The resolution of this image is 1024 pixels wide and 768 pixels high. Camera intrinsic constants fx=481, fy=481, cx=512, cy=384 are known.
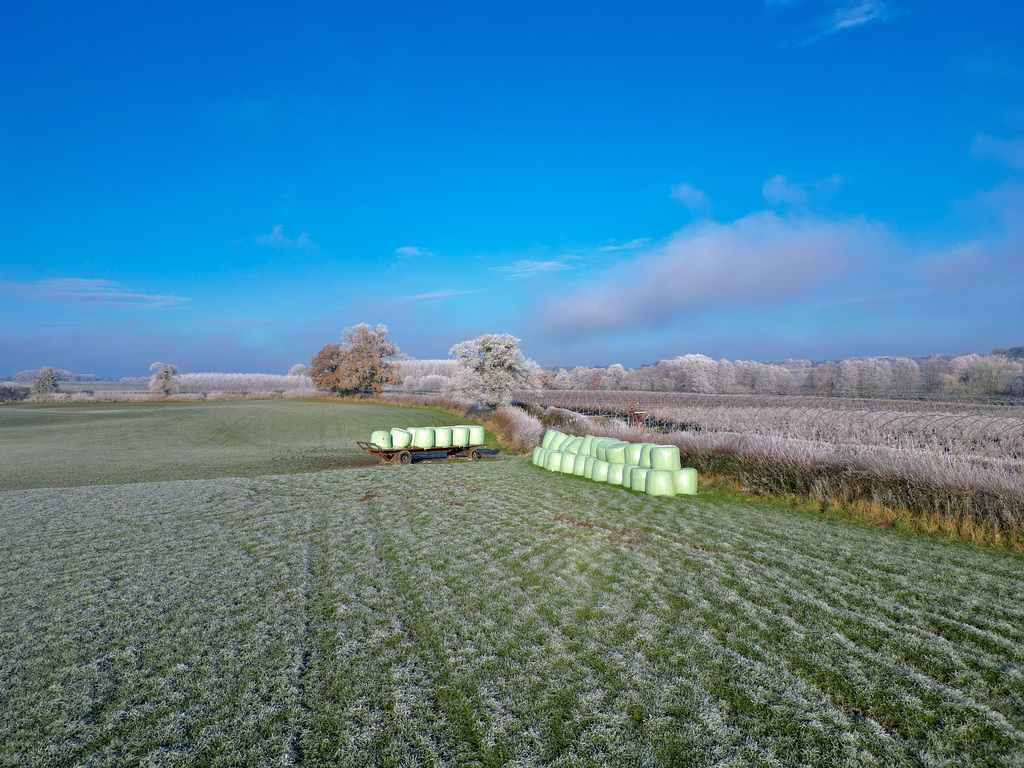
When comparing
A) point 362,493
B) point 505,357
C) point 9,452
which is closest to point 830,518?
point 362,493

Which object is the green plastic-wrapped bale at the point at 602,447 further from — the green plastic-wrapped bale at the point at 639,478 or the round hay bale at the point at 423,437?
the round hay bale at the point at 423,437

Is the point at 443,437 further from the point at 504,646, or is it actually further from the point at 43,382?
the point at 43,382

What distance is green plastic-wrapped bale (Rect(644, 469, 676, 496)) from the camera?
9.34 meters

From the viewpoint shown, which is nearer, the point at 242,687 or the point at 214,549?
the point at 242,687

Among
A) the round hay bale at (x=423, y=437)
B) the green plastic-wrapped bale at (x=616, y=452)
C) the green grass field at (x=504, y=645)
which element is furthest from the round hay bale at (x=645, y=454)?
the round hay bale at (x=423, y=437)

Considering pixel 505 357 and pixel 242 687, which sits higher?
pixel 505 357

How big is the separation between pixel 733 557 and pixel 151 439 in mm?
22211

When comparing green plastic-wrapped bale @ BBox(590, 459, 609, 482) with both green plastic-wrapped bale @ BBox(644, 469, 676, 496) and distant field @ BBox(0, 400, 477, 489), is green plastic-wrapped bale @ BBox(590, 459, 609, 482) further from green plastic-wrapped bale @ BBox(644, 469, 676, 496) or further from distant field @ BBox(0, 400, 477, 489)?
distant field @ BBox(0, 400, 477, 489)

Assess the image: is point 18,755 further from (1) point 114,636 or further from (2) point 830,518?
(2) point 830,518

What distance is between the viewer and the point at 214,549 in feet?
20.3

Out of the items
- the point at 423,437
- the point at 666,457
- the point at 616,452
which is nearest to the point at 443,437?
the point at 423,437

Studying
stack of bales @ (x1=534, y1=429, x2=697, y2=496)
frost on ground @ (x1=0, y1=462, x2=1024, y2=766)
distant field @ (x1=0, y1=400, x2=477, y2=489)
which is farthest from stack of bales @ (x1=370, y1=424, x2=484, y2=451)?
frost on ground @ (x1=0, y1=462, x2=1024, y2=766)

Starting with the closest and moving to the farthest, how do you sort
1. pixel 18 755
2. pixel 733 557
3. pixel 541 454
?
pixel 18 755 < pixel 733 557 < pixel 541 454

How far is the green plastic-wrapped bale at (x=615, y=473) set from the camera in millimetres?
10234
